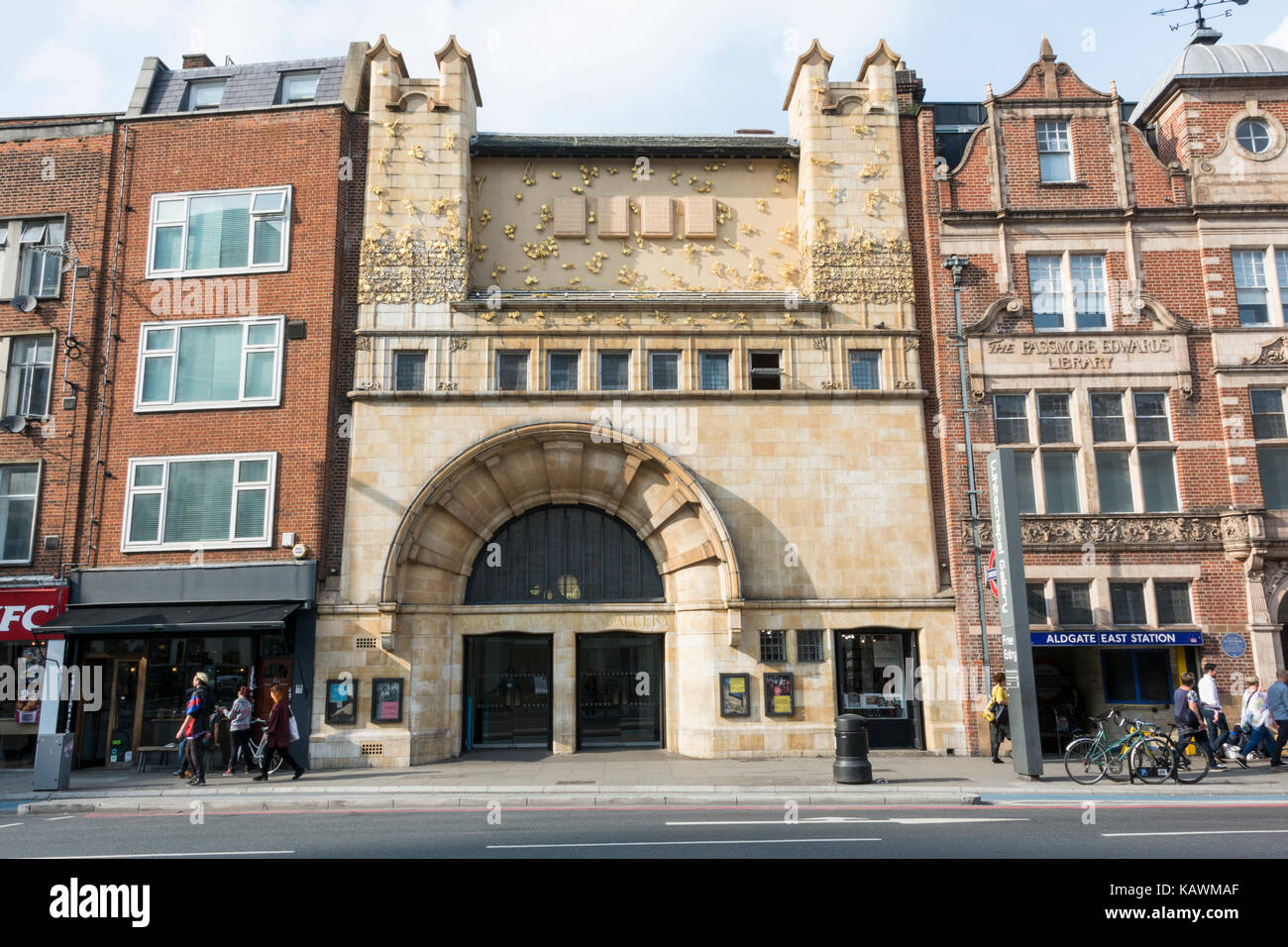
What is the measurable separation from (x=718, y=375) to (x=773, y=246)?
418cm

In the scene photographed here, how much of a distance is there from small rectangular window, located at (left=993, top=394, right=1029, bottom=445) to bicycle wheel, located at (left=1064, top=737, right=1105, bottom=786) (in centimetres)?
771

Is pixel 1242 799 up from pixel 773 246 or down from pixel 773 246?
down

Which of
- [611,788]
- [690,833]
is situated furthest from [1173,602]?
[690,833]

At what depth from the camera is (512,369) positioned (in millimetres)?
21031

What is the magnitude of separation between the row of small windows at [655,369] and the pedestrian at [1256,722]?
32.8 feet

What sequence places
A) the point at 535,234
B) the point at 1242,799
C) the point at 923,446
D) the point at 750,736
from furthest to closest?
the point at 535,234, the point at 923,446, the point at 750,736, the point at 1242,799

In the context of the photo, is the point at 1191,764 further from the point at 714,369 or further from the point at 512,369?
the point at 512,369

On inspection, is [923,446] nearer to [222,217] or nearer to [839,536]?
[839,536]

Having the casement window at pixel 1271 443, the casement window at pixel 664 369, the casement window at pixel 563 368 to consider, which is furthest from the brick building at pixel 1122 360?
the casement window at pixel 563 368

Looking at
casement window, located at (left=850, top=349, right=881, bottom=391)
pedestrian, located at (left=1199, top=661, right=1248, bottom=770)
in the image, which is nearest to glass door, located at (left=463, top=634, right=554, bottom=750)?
casement window, located at (left=850, top=349, right=881, bottom=391)

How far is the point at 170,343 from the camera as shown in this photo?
21.0 m

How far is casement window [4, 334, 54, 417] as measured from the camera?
21344 millimetres

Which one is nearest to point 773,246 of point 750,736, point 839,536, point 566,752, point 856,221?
point 856,221

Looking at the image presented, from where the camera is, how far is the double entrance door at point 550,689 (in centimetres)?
2058
